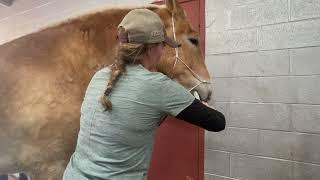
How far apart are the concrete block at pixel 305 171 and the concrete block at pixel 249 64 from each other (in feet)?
1.61

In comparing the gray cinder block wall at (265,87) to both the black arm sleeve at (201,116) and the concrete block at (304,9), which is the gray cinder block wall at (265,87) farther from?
the black arm sleeve at (201,116)

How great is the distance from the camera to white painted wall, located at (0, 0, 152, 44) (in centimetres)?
308

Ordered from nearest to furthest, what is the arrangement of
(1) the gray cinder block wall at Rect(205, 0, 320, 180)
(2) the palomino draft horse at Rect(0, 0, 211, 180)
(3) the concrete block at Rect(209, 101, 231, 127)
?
(2) the palomino draft horse at Rect(0, 0, 211, 180), (1) the gray cinder block wall at Rect(205, 0, 320, 180), (3) the concrete block at Rect(209, 101, 231, 127)

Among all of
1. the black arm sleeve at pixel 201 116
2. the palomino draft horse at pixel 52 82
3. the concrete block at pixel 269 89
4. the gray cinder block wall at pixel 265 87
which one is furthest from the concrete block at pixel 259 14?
the black arm sleeve at pixel 201 116

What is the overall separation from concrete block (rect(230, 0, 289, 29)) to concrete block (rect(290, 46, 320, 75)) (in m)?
0.20

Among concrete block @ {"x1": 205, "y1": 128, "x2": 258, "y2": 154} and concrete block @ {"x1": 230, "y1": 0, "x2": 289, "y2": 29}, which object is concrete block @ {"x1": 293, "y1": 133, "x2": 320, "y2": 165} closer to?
concrete block @ {"x1": 205, "y1": 128, "x2": 258, "y2": 154}

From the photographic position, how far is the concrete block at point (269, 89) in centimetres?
182

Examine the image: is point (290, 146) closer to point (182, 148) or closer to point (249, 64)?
point (249, 64)

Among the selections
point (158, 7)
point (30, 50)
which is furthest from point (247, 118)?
point (30, 50)

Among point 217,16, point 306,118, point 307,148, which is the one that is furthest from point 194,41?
point 307,148

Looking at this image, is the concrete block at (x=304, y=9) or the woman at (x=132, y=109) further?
the concrete block at (x=304, y=9)

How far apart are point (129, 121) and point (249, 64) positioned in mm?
1093

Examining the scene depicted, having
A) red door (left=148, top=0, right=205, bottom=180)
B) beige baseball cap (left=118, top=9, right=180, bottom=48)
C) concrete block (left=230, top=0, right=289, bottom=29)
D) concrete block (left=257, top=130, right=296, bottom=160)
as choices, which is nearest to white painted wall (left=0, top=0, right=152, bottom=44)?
red door (left=148, top=0, right=205, bottom=180)

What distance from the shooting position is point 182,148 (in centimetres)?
238
